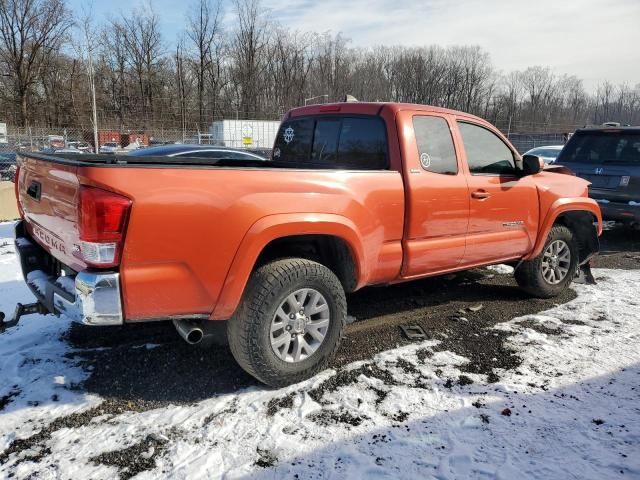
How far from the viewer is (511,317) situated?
4836 millimetres

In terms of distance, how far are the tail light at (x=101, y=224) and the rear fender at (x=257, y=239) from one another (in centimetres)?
67

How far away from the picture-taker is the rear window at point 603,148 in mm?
7695

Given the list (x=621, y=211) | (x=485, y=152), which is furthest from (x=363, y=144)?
(x=621, y=211)

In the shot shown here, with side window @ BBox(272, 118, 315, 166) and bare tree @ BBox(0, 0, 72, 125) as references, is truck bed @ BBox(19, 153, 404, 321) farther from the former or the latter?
bare tree @ BBox(0, 0, 72, 125)

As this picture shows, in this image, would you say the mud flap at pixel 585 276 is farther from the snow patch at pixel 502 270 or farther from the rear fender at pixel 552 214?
the rear fender at pixel 552 214

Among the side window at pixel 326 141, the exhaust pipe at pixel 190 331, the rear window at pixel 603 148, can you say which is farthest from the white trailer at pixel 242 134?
the exhaust pipe at pixel 190 331

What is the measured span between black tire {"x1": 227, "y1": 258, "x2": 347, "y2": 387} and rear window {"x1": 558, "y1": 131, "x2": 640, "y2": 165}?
21.5 ft

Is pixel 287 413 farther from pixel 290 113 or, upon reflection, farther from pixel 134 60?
pixel 134 60

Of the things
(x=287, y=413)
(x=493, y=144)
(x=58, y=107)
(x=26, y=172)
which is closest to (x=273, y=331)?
(x=287, y=413)

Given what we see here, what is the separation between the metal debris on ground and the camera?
428cm

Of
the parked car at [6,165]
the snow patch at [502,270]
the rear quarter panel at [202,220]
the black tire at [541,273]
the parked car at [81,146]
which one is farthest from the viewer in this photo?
the parked car at [81,146]

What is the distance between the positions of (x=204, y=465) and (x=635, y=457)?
2.36 m

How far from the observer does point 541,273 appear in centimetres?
527

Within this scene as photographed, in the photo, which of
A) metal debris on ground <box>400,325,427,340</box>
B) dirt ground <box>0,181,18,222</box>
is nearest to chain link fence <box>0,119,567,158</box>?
dirt ground <box>0,181,18,222</box>
